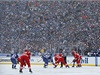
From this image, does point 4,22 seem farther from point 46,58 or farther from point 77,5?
point 46,58

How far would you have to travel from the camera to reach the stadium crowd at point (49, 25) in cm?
2395

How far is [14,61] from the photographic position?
64.0ft

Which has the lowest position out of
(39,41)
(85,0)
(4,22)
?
(39,41)

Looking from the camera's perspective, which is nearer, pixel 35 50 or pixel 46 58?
pixel 46 58

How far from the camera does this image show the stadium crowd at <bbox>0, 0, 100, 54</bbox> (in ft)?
78.6

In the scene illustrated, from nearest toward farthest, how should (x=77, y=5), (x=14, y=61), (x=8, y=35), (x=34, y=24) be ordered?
1. (x=14, y=61)
2. (x=8, y=35)
3. (x=34, y=24)
4. (x=77, y=5)

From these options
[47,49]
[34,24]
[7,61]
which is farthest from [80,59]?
[34,24]

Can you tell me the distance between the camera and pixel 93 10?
101 ft

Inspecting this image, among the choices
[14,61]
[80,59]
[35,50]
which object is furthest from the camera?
[35,50]

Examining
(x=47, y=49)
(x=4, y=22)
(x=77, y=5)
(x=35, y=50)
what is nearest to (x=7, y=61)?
(x=35, y=50)

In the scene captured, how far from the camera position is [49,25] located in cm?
2942

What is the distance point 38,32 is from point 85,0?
6.85 meters

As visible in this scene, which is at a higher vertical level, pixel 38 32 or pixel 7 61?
pixel 38 32

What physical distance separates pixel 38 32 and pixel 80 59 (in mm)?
7293
